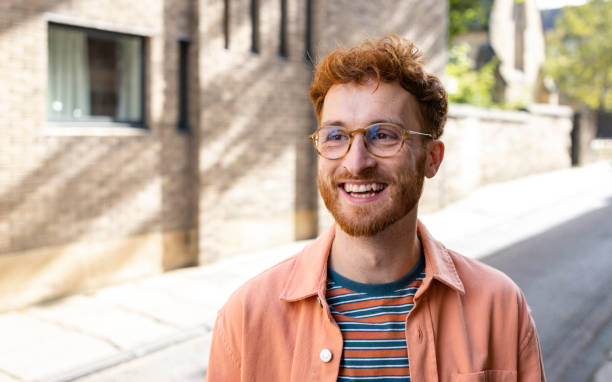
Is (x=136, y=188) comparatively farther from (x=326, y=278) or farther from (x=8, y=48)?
(x=326, y=278)

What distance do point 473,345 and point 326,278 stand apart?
483 millimetres

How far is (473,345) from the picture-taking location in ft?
6.39

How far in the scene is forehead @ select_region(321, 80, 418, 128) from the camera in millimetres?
1948

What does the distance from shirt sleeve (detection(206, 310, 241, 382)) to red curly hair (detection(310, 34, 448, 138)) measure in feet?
2.68

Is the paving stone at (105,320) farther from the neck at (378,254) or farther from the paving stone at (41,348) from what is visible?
the neck at (378,254)

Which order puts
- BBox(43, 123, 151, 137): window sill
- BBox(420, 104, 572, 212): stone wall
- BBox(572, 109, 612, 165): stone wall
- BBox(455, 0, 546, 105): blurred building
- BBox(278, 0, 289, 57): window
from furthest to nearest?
BBox(455, 0, 546, 105): blurred building < BBox(572, 109, 612, 165): stone wall < BBox(420, 104, 572, 212): stone wall < BBox(278, 0, 289, 57): window < BBox(43, 123, 151, 137): window sill

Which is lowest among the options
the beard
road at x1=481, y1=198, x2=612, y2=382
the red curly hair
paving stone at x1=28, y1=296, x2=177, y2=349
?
paving stone at x1=28, y1=296, x2=177, y2=349

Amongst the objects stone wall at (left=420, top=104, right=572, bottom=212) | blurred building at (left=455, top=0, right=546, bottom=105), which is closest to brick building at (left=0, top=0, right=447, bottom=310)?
stone wall at (left=420, top=104, right=572, bottom=212)

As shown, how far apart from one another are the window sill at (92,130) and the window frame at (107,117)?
2 centimetres

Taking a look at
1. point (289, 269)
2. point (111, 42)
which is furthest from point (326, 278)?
point (111, 42)

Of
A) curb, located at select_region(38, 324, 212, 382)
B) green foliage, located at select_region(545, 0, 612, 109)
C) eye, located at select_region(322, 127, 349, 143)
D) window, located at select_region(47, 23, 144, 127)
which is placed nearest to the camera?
eye, located at select_region(322, 127, 349, 143)

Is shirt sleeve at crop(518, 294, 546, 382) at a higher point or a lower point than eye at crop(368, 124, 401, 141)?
lower

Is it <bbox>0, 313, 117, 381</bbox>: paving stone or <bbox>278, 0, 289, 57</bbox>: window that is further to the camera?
<bbox>278, 0, 289, 57</bbox>: window

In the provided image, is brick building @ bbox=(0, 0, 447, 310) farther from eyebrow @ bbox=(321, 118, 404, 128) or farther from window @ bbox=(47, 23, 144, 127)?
eyebrow @ bbox=(321, 118, 404, 128)
